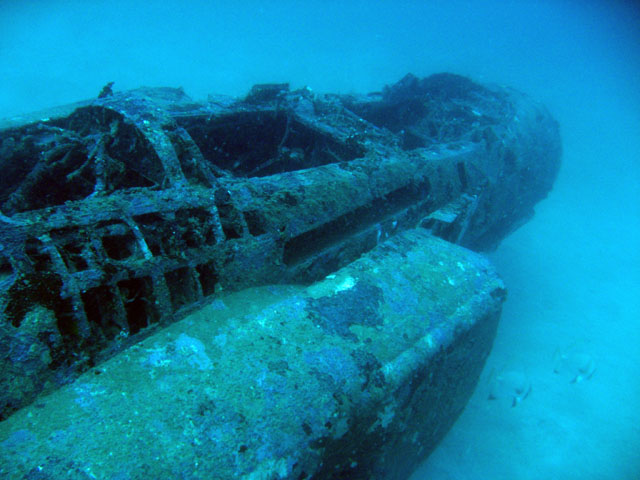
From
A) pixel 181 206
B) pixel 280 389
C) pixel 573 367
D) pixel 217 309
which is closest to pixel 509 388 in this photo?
pixel 573 367

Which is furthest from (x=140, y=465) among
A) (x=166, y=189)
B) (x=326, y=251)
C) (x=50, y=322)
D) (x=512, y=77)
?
(x=512, y=77)

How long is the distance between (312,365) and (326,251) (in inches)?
46.8

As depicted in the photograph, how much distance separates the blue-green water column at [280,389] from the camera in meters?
1.42

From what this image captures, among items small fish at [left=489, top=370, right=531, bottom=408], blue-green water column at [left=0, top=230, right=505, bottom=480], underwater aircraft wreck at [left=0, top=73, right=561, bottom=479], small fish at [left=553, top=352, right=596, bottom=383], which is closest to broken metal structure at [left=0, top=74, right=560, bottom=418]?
underwater aircraft wreck at [left=0, top=73, right=561, bottom=479]

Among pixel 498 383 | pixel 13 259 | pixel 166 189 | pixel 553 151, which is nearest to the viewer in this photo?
pixel 13 259

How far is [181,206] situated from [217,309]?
2.26 feet

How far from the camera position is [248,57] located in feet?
141

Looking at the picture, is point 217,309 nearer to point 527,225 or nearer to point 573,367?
point 573,367

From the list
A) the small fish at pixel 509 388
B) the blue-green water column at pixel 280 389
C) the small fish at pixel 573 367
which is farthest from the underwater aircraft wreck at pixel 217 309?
the small fish at pixel 573 367

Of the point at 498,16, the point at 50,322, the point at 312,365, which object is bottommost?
the point at 312,365

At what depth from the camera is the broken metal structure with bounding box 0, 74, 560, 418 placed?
5.48 ft

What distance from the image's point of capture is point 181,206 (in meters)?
2.17

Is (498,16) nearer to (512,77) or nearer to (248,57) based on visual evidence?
(512,77)

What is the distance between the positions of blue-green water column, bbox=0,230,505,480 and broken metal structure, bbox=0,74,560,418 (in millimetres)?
226
